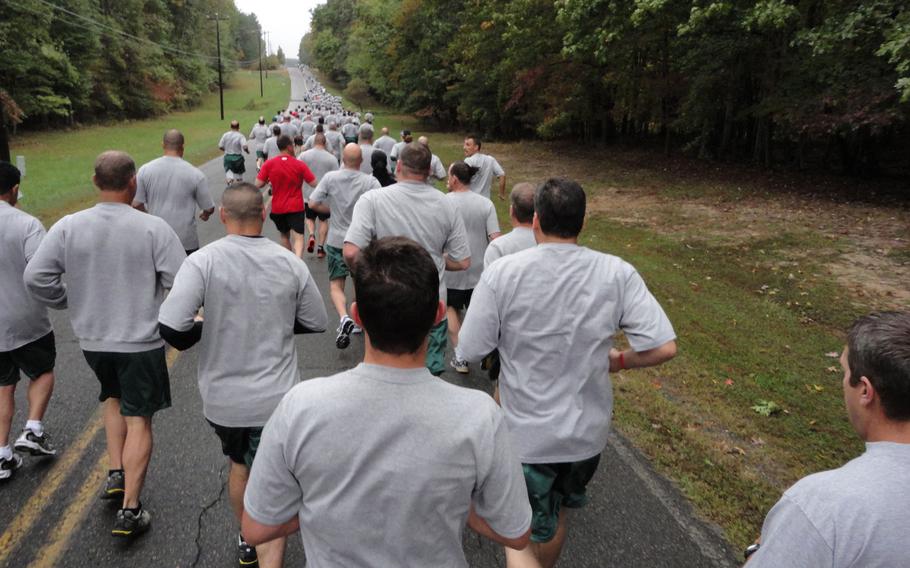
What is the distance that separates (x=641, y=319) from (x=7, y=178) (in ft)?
13.2

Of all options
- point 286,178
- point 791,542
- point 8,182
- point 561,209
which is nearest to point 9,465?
point 8,182

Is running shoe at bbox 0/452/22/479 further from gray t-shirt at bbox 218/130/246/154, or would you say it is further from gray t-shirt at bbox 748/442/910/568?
gray t-shirt at bbox 218/130/246/154

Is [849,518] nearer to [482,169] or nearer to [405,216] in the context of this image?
[405,216]

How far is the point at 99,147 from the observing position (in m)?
34.4

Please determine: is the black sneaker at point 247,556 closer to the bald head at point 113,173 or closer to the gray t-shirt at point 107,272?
the gray t-shirt at point 107,272

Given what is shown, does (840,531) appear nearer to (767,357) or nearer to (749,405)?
(749,405)

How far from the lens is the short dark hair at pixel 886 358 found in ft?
5.08

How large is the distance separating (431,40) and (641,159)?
26.1 meters

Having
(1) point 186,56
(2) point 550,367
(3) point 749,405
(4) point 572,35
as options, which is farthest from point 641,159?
(1) point 186,56

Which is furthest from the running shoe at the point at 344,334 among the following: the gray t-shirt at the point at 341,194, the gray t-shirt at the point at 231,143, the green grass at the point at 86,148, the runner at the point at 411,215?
the gray t-shirt at the point at 231,143

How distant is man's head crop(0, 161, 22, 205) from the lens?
3.96 m

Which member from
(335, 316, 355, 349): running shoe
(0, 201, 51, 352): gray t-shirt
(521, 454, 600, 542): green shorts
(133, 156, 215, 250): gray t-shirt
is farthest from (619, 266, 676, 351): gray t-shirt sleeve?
(133, 156, 215, 250): gray t-shirt

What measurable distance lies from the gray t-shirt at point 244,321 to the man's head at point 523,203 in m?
1.79

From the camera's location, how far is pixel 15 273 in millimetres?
3936
